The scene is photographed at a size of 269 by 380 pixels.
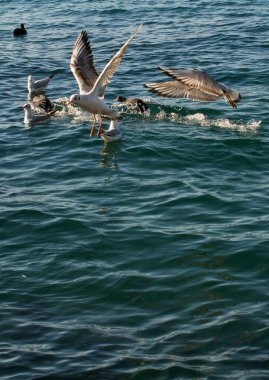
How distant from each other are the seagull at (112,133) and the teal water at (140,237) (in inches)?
8.0

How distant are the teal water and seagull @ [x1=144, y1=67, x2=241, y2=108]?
1.13 metres

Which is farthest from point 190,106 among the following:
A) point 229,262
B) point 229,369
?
point 229,369

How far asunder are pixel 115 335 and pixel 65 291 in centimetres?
152

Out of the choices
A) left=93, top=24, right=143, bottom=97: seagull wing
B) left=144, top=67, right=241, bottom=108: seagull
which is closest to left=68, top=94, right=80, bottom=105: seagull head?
left=93, top=24, right=143, bottom=97: seagull wing

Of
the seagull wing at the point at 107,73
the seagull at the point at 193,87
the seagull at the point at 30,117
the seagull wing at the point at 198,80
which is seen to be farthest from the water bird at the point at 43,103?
the seagull wing at the point at 198,80

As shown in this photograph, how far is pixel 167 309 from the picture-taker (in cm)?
1068

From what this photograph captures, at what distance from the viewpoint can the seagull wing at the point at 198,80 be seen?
609 inches

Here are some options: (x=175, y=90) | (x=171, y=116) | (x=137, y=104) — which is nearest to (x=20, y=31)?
(x=137, y=104)

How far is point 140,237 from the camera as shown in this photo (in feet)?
41.9

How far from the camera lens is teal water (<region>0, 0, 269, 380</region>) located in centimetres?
972

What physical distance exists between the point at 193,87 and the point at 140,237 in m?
4.34

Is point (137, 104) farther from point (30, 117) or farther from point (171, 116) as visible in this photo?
point (30, 117)

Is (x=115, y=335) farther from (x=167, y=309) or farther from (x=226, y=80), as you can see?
(x=226, y=80)

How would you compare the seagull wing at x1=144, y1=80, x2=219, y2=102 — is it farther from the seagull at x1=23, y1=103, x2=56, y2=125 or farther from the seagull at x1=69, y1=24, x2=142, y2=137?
the seagull at x1=23, y1=103, x2=56, y2=125
